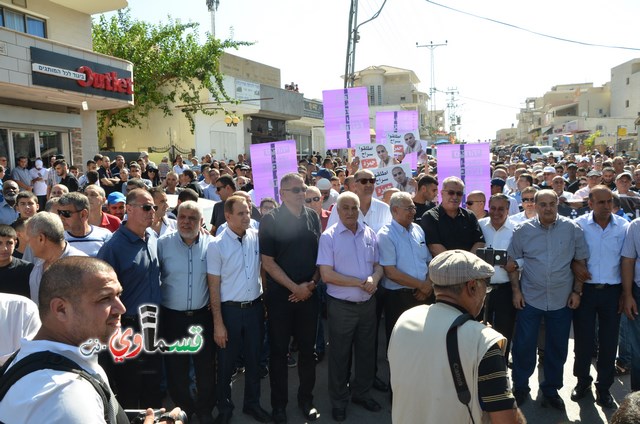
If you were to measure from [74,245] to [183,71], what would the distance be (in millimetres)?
18718

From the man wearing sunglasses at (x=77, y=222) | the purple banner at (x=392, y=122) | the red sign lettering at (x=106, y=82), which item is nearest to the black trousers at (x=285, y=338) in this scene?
the man wearing sunglasses at (x=77, y=222)

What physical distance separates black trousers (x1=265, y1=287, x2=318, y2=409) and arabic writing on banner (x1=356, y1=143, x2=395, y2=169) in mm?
4504

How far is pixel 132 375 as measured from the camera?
3938 millimetres

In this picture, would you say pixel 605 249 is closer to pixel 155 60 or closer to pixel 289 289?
pixel 289 289

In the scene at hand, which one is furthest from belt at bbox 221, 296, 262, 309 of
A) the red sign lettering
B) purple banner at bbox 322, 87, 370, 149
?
the red sign lettering

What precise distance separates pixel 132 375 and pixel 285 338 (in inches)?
51.9

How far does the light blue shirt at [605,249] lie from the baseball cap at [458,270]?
9.45ft

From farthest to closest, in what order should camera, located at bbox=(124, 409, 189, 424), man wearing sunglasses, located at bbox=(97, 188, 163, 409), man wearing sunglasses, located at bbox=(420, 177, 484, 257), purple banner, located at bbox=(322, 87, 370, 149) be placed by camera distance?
purple banner, located at bbox=(322, 87, 370, 149)
man wearing sunglasses, located at bbox=(420, 177, 484, 257)
man wearing sunglasses, located at bbox=(97, 188, 163, 409)
camera, located at bbox=(124, 409, 189, 424)

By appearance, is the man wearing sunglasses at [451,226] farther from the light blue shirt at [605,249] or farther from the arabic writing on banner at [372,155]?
the arabic writing on banner at [372,155]

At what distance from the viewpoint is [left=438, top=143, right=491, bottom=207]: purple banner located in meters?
7.34

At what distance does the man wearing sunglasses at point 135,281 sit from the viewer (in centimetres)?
386

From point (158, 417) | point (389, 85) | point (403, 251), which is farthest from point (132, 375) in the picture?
point (389, 85)

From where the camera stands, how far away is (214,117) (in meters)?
24.9

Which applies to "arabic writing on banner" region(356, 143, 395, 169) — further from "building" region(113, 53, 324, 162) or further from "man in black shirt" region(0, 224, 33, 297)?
"building" region(113, 53, 324, 162)
